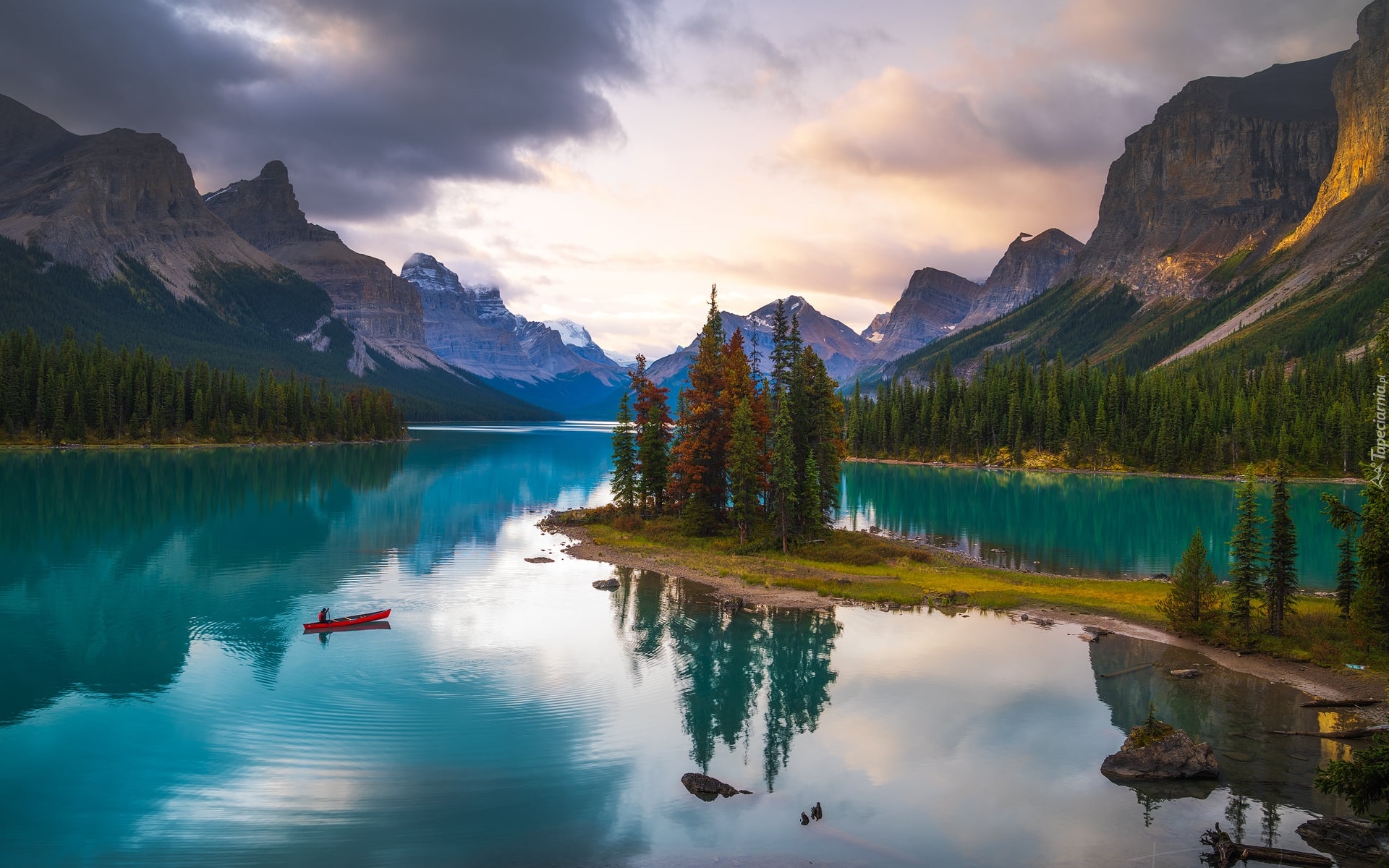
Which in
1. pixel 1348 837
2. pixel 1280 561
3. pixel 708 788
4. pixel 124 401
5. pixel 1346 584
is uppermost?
pixel 124 401

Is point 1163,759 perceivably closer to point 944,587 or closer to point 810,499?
point 944,587

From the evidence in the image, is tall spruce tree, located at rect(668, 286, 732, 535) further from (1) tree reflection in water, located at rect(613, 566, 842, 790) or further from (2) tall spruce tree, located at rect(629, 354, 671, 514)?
(1) tree reflection in water, located at rect(613, 566, 842, 790)

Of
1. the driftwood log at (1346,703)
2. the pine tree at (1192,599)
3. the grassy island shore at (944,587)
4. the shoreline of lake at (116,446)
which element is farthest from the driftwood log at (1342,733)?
the shoreline of lake at (116,446)

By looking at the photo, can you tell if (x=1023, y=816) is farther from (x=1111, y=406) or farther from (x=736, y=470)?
(x=1111, y=406)

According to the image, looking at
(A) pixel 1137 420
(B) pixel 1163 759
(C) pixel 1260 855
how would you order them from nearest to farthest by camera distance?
(C) pixel 1260 855
(B) pixel 1163 759
(A) pixel 1137 420

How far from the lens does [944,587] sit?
50.0 metres

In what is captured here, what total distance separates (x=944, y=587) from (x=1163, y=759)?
2576 cm

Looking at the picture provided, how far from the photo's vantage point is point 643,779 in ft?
80.0

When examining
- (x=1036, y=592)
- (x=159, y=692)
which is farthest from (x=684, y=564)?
(x=159, y=692)

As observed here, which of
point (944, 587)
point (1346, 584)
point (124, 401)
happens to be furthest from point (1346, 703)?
point (124, 401)

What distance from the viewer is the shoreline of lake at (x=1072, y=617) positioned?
102 feet

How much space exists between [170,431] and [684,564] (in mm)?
144768

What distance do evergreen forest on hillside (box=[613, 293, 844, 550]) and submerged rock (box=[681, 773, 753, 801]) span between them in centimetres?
3718

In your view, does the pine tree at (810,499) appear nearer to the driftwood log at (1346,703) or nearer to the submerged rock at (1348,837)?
the driftwood log at (1346,703)
